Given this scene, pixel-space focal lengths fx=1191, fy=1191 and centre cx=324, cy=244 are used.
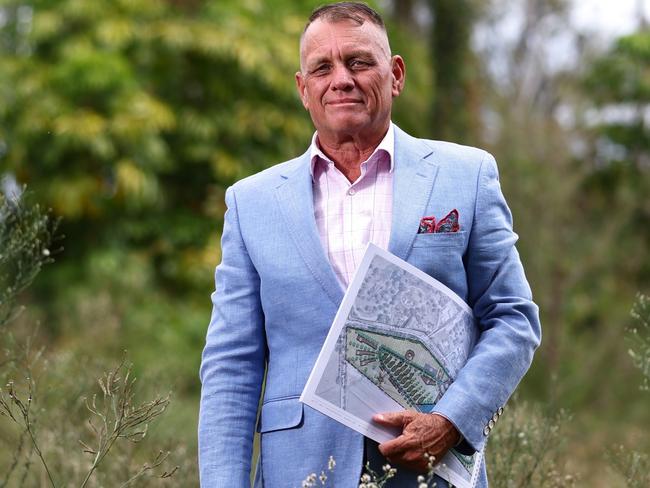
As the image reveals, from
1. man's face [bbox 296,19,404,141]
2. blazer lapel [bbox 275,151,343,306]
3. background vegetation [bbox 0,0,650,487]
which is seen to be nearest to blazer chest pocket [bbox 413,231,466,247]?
blazer lapel [bbox 275,151,343,306]

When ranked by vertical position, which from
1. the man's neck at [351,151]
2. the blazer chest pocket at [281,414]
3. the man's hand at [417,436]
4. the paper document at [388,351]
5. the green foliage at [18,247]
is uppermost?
the man's neck at [351,151]

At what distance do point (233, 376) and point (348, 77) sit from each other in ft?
2.64

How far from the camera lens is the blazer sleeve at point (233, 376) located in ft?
9.76

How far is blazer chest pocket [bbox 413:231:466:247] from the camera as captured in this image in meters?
2.85

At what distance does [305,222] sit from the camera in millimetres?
2945

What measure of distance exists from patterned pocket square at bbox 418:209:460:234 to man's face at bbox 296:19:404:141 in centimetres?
30

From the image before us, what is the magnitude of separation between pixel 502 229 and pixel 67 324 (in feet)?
31.5

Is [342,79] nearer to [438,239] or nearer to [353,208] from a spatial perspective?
[353,208]

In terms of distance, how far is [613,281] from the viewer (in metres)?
15.1

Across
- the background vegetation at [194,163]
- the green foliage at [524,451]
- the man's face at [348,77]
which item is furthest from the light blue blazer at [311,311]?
the background vegetation at [194,163]

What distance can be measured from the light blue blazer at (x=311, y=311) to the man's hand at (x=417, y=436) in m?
0.04

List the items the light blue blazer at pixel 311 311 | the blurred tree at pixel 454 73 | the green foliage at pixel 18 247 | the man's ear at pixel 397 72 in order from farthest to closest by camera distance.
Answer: the blurred tree at pixel 454 73 < the green foliage at pixel 18 247 < the man's ear at pixel 397 72 < the light blue blazer at pixel 311 311

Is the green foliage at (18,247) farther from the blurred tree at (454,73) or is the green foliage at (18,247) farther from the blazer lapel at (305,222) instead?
the blurred tree at (454,73)

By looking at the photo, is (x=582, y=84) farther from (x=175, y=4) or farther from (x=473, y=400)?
(x=473, y=400)
